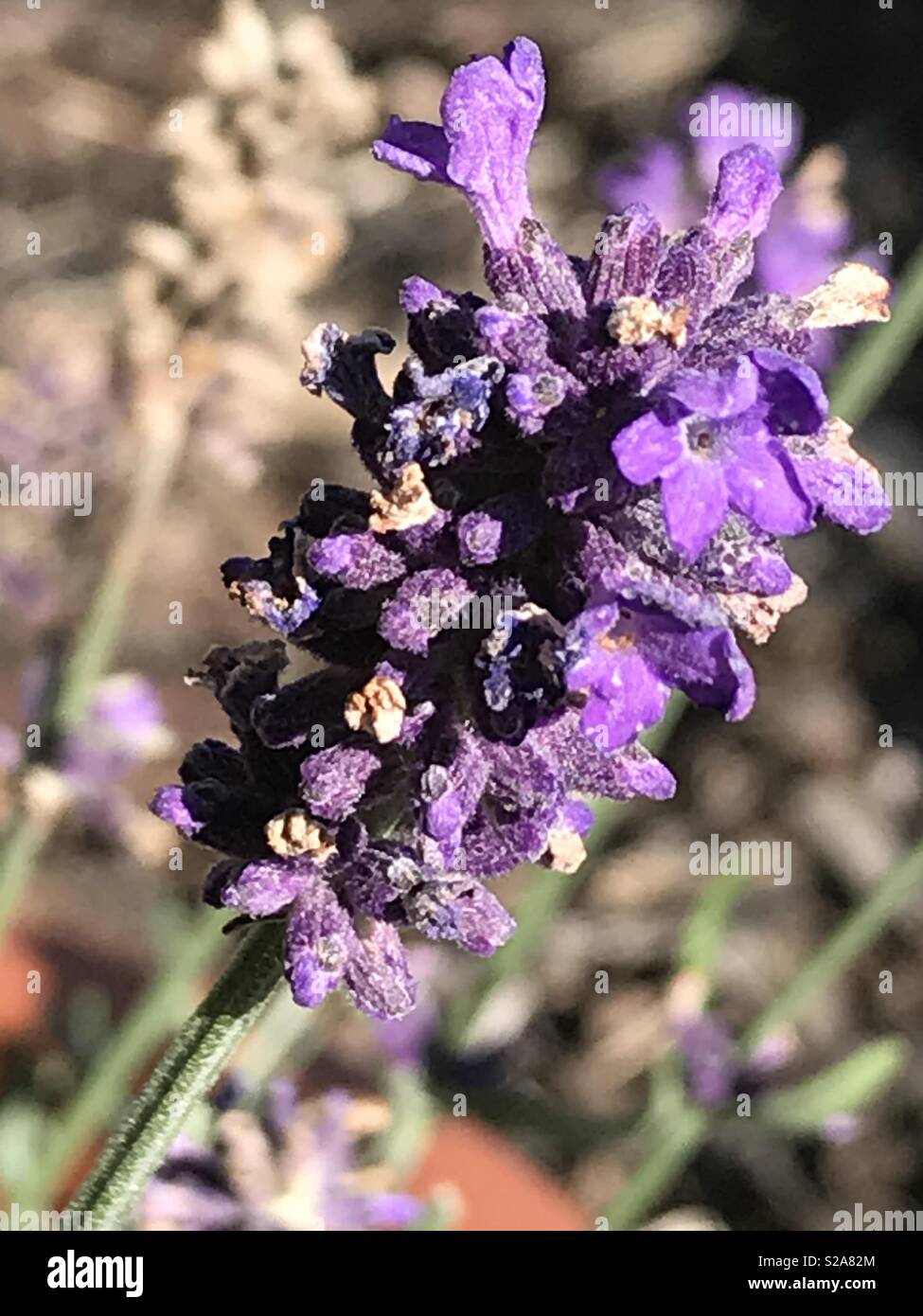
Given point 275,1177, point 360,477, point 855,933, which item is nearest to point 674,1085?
point 855,933

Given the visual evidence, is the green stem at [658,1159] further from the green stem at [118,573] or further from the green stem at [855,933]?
the green stem at [118,573]

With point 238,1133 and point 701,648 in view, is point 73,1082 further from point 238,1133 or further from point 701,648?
point 701,648

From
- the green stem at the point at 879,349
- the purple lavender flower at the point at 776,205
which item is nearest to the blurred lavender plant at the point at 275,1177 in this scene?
the green stem at the point at 879,349

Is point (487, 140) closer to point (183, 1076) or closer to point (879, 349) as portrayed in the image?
point (183, 1076)

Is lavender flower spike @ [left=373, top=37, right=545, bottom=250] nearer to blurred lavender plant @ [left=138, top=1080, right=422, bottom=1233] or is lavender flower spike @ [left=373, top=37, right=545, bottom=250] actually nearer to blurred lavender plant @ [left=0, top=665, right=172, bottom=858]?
blurred lavender plant @ [left=138, top=1080, right=422, bottom=1233]

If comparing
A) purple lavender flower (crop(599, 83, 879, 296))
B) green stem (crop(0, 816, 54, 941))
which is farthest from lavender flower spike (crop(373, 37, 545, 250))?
green stem (crop(0, 816, 54, 941))

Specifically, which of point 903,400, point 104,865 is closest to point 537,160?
point 903,400
